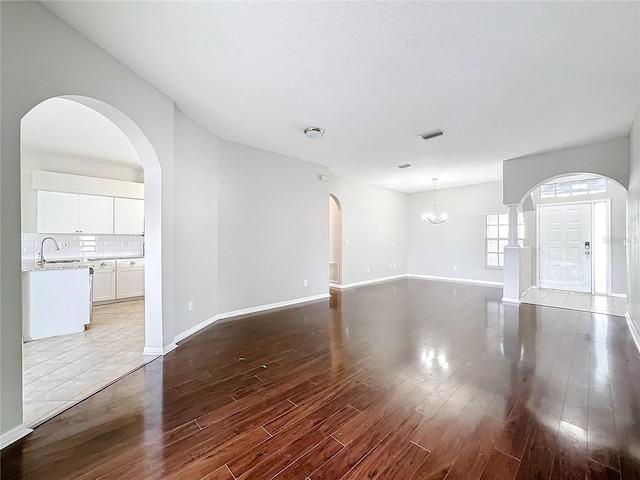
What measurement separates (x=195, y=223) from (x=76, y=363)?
1894mm

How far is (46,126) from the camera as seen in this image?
3.79 meters

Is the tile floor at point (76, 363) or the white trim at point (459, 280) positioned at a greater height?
the white trim at point (459, 280)

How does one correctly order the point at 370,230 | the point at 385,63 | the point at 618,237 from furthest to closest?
the point at 370,230, the point at 618,237, the point at 385,63

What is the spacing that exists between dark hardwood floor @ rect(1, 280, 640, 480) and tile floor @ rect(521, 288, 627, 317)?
61.3 inches

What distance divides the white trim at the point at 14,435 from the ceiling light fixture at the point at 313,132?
3.82 meters

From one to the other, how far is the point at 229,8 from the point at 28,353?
394 cm

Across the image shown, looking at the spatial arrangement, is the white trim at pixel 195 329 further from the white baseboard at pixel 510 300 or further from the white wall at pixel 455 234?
the white wall at pixel 455 234

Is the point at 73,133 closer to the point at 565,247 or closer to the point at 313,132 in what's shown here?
the point at 313,132

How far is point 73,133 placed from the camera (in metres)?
4.04

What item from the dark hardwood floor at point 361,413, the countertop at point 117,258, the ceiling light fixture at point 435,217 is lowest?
the dark hardwood floor at point 361,413

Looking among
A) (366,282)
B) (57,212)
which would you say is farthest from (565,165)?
→ (57,212)

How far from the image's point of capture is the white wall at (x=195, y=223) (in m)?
3.33

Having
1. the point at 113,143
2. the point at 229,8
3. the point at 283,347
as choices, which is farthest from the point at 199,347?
the point at 113,143

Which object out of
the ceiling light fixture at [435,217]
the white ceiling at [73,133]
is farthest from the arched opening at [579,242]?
the white ceiling at [73,133]
